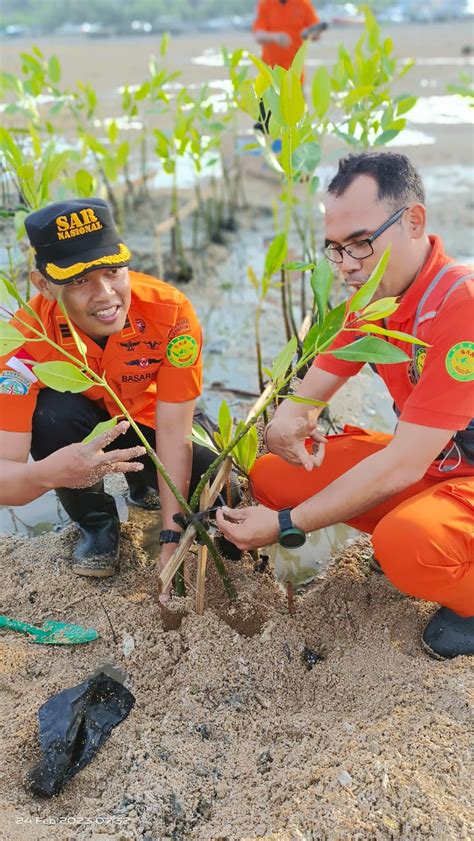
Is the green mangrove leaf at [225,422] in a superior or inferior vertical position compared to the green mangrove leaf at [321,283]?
inferior

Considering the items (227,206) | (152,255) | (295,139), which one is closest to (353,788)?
Result: (295,139)

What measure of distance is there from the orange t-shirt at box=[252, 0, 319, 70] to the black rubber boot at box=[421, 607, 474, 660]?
17.3 feet

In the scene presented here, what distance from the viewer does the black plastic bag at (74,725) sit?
1.49 m

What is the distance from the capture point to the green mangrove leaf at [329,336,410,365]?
144cm

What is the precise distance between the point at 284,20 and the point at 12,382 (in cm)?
522

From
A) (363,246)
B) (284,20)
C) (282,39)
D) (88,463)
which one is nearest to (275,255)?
(363,246)

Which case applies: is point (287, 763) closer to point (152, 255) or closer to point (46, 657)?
point (46, 657)

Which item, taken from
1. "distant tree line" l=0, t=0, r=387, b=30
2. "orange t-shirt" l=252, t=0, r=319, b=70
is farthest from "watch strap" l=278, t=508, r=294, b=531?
"distant tree line" l=0, t=0, r=387, b=30

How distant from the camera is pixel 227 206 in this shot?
5422 mm

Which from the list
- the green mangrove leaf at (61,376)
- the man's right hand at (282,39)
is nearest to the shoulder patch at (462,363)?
the green mangrove leaf at (61,376)

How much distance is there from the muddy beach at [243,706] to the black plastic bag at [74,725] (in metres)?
0.03

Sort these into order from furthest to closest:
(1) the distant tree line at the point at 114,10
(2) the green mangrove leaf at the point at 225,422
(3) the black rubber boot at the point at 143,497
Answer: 1. (1) the distant tree line at the point at 114,10
2. (3) the black rubber boot at the point at 143,497
3. (2) the green mangrove leaf at the point at 225,422

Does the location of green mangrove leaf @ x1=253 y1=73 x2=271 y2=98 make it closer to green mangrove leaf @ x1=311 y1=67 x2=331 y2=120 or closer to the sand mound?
green mangrove leaf @ x1=311 y1=67 x2=331 y2=120

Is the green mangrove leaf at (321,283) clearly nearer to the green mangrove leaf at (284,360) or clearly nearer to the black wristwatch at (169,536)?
the green mangrove leaf at (284,360)
